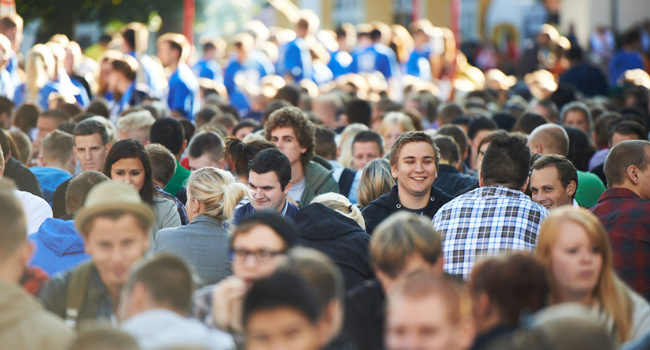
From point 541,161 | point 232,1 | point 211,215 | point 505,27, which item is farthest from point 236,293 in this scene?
point 505,27

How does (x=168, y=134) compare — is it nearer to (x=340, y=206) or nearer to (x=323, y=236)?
(x=340, y=206)

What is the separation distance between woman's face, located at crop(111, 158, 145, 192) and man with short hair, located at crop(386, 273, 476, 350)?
3309 millimetres

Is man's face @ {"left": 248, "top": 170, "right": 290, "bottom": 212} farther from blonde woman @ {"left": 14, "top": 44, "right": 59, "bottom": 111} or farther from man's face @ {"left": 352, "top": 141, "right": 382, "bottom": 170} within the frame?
blonde woman @ {"left": 14, "top": 44, "right": 59, "bottom": 111}

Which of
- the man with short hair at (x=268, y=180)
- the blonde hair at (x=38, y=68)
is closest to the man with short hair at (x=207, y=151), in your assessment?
the man with short hair at (x=268, y=180)

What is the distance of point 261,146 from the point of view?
6473mm

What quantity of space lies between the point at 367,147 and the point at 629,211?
320cm

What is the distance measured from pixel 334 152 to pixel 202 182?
118 inches

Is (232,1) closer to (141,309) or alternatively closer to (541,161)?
(541,161)

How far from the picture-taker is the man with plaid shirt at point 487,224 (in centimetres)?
482

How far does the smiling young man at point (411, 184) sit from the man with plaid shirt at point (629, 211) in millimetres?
1200

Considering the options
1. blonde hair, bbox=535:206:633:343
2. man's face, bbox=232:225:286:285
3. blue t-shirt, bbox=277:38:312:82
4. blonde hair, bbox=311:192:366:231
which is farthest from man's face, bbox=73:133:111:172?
blue t-shirt, bbox=277:38:312:82

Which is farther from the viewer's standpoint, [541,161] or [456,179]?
[456,179]

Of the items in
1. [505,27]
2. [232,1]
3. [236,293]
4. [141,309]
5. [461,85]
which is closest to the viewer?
[141,309]

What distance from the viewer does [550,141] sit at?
7.21m
